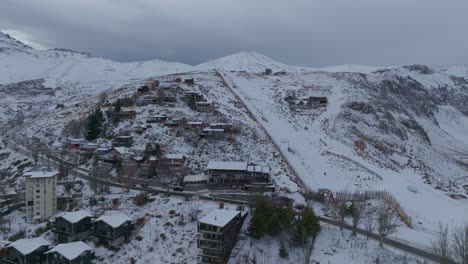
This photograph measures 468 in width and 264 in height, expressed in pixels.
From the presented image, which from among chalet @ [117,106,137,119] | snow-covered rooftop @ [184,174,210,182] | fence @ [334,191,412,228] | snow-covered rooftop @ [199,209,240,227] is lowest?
snow-covered rooftop @ [199,209,240,227]

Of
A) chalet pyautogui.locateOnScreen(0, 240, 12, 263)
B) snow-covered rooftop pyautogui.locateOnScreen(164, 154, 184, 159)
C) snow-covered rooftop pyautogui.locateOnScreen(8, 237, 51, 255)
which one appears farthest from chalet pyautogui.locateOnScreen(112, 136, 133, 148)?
snow-covered rooftop pyautogui.locateOnScreen(8, 237, 51, 255)

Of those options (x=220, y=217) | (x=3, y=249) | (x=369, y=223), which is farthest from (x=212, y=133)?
(x=3, y=249)

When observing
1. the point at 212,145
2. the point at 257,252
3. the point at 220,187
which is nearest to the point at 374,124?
the point at 212,145

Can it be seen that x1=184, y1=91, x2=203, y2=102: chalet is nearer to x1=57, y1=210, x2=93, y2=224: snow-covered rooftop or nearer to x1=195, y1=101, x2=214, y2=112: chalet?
x1=195, y1=101, x2=214, y2=112: chalet

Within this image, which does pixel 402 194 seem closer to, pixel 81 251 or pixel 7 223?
pixel 81 251

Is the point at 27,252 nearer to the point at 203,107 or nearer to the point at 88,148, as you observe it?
the point at 88,148
